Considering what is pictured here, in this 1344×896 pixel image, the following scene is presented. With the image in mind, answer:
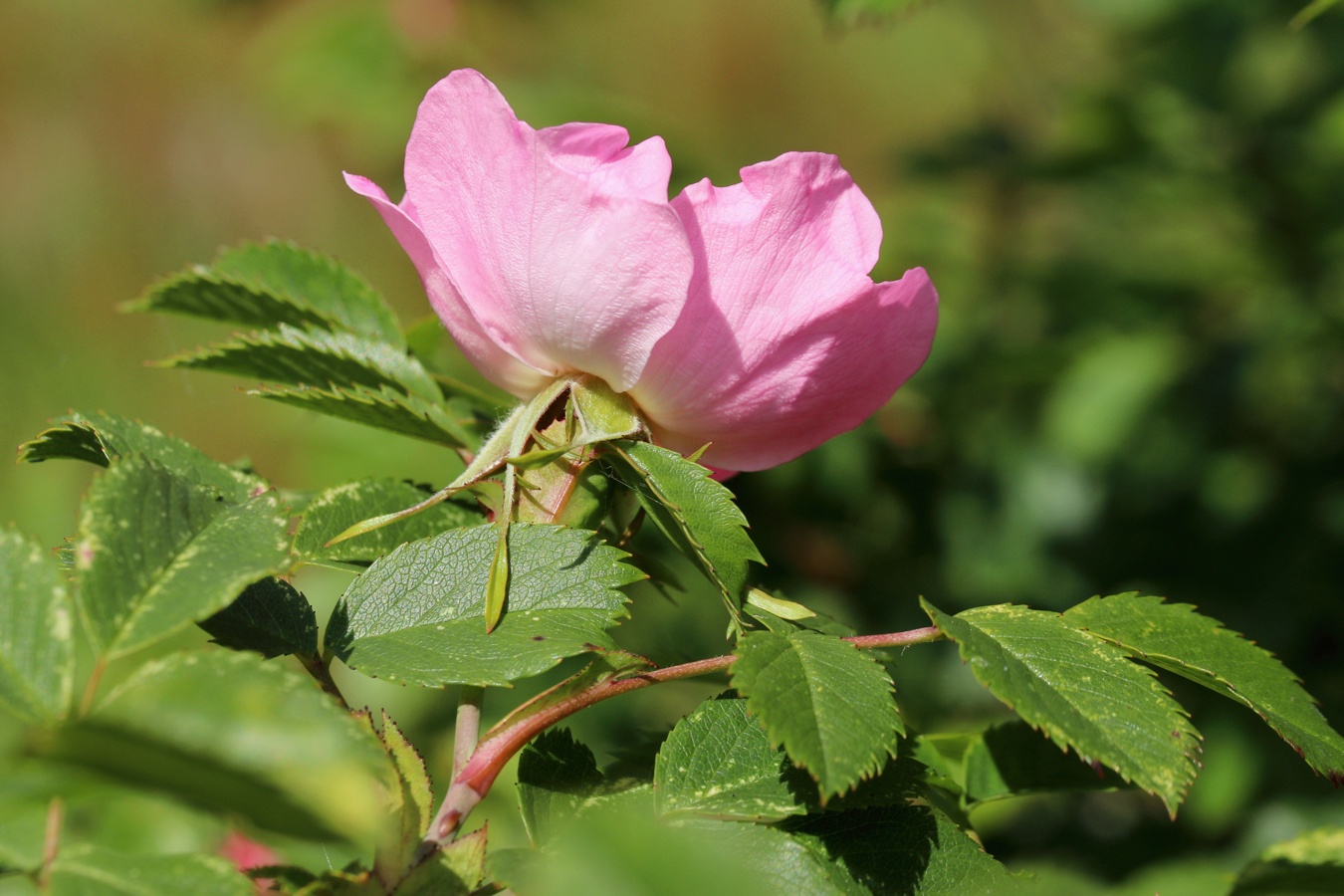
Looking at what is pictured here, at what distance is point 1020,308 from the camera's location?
167cm

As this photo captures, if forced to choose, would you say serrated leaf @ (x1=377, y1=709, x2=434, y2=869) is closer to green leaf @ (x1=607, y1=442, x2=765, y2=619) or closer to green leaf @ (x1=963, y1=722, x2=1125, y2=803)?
green leaf @ (x1=607, y1=442, x2=765, y2=619)

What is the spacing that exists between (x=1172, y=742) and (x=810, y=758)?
0.15 metres

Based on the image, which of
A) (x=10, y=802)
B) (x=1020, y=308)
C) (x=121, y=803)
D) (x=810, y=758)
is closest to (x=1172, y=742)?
(x=810, y=758)

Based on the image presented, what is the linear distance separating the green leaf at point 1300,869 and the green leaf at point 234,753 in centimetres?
44

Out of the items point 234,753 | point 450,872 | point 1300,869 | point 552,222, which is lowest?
point 1300,869

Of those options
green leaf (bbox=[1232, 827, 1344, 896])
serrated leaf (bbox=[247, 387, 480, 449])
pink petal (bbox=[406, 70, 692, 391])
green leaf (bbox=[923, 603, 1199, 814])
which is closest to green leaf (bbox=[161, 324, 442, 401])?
serrated leaf (bbox=[247, 387, 480, 449])

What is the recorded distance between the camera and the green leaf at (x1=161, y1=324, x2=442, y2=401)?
594mm

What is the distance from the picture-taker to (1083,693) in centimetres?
45

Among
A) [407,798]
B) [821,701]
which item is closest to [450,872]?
[407,798]

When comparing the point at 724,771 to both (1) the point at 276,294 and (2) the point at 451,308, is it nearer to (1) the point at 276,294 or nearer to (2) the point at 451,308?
(2) the point at 451,308

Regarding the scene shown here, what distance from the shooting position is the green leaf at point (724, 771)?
452 millimetres

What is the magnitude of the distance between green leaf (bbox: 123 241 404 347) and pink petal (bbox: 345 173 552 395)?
0.13m

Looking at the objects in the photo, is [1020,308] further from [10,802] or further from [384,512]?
[10,802]

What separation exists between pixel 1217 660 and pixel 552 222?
0.35 metres
